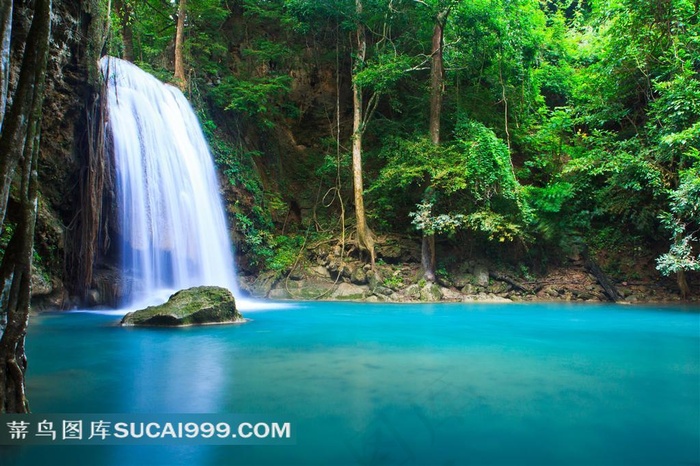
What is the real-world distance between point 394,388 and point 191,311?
14.0 ft

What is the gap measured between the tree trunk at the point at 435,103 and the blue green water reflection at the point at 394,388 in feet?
18.0

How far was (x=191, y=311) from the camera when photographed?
701 cm

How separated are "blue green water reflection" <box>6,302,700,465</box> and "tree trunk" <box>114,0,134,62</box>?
9.73 m

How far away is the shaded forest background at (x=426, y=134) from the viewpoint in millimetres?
10141

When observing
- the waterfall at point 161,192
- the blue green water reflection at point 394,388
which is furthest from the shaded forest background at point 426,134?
the blue green water reflection at point 394,388

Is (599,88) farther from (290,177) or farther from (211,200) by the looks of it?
(211,200)

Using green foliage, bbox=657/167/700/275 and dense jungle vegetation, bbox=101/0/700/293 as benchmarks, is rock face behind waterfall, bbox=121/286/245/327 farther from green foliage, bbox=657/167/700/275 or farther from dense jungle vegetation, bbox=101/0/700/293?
green foliage, bbox=657/167/700/275

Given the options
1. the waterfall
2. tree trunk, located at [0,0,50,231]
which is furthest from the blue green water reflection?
the waterfall

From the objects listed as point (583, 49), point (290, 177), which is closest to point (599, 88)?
point (583, 49)

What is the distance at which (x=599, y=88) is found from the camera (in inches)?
523

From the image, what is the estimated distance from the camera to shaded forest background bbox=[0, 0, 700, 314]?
1014 cm

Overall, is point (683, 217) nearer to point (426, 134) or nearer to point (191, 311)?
point (426, 134)

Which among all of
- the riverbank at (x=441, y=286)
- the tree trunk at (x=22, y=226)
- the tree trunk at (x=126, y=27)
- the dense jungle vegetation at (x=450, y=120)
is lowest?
the riverbank at (x=441, y=286)

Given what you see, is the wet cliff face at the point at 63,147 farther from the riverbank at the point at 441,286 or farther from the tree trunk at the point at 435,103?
the tree trunk at the point at 435,103
